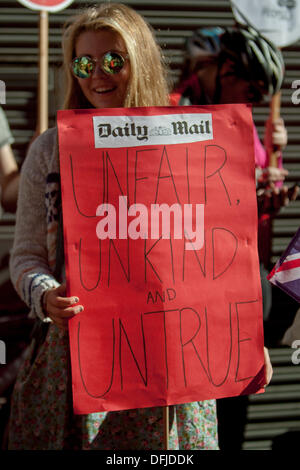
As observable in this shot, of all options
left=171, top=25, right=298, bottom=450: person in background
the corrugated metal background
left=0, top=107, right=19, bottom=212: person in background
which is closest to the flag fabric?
left=171, top=25, right=298, bottom=450: person in background

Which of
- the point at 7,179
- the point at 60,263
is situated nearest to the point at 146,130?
the point at 60,263

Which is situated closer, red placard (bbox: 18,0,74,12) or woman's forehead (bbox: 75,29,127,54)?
woman's forehead (bbox: 75,29,127,54)

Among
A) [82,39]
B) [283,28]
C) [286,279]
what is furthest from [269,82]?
[286,279]

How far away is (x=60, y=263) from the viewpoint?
4.93ft

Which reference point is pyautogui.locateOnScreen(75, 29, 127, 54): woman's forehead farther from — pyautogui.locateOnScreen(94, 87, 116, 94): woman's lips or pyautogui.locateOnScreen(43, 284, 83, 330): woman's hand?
pyautogui.locateOnScreen(43, 284, 83, 330): woman's hand

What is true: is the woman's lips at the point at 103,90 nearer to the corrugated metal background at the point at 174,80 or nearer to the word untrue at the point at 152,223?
the word untrue at the point at 152,223

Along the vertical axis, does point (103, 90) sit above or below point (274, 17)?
below

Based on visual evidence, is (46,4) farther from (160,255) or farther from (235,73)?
(160,255)

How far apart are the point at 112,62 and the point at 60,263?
0.62 metres

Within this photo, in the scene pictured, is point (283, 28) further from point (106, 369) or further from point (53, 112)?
point (106, 369)

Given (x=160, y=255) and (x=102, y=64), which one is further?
(x=102, y=64)

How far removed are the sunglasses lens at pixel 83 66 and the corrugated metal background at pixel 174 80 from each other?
1.46m

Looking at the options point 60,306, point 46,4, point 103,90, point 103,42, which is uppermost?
point 46,4

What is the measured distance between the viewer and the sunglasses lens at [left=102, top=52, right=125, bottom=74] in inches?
56.7
